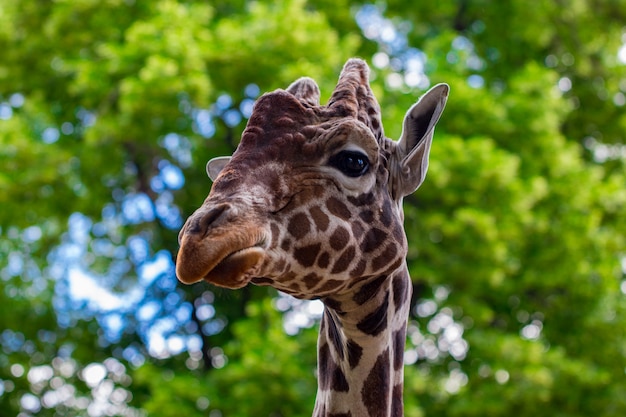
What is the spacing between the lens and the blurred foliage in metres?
10.7

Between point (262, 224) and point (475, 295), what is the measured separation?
9.87 metres

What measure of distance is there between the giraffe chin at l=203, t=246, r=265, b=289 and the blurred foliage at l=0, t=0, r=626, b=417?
24.0 feet

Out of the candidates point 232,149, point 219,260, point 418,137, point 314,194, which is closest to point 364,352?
point 314,194

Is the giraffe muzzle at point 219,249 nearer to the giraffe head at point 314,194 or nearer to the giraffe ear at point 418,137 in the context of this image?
the giraffe head at point 314,194

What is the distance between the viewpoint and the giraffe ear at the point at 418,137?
3.13 metres

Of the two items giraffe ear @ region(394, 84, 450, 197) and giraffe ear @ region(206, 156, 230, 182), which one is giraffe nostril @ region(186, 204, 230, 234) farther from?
giraffe ear @ region(206, 156, 230, 182)

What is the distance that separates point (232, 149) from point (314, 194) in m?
9.23

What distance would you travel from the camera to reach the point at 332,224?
9.30ft

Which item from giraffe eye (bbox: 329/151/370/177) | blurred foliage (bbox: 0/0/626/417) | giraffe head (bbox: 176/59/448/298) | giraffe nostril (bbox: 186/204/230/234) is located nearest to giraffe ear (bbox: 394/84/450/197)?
giraffe head (bbox: 176/59/448/298)

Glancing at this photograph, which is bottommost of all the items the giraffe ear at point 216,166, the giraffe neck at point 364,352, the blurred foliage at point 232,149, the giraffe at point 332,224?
the blurred foliage at point 232,149

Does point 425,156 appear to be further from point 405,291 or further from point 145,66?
point 145,66

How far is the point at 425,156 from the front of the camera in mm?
3162

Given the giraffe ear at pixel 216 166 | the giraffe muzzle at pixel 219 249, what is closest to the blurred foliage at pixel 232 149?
the giraffe ear at pixel 216 166

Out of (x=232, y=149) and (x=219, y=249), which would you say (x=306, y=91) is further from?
(x=232, y=149)
